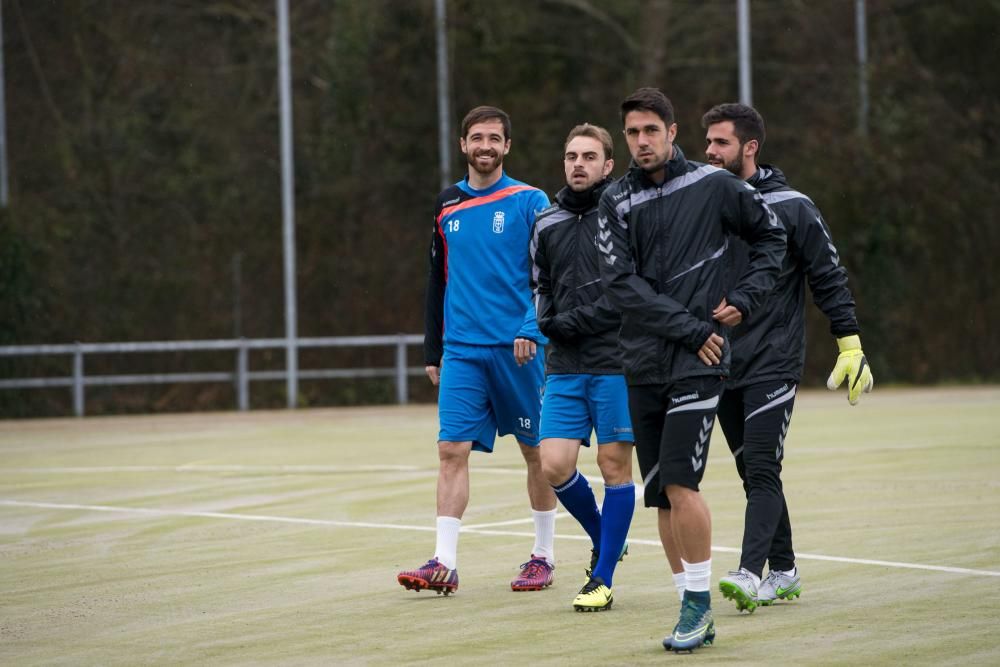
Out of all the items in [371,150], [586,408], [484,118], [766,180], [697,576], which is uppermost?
[371,150]

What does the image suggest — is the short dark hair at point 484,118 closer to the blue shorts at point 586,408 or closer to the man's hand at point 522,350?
the man's hand at point 522,350

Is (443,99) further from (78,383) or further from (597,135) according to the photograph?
(597,135)

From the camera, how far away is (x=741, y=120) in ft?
27.3

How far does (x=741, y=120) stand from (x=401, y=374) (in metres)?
20.1

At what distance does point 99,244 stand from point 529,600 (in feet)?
70.1

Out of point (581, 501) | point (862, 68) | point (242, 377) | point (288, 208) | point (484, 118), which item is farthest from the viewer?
point (862, 68)

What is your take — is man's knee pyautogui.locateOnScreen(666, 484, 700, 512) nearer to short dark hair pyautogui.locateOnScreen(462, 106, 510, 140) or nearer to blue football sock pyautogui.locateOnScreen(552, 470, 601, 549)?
blue football sock pyautogui.locateOnScreen(552, 470, 601, 549)

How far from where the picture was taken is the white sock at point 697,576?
718 cm

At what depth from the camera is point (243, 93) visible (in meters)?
35.3

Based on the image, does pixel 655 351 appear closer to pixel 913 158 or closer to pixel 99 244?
pixel 99 244

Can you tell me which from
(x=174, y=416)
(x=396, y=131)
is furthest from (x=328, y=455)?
(x=396, y=131)

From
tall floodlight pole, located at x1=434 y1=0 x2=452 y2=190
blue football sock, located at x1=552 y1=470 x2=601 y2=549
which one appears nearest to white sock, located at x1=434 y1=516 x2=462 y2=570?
blue football sock, located at x1=552 y1=470 x2=601 y2=549

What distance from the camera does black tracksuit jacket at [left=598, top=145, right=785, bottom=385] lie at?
23.6 feet

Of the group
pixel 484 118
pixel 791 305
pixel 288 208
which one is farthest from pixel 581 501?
pixel 288 208
